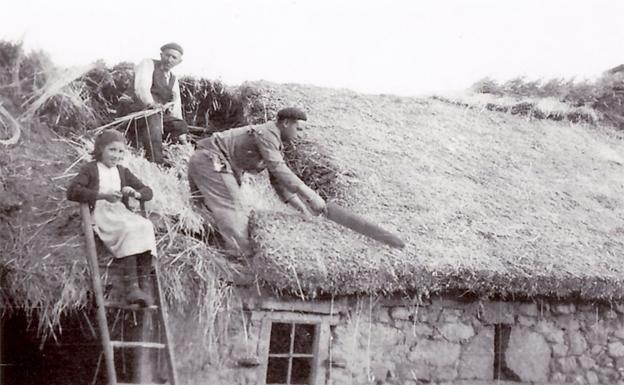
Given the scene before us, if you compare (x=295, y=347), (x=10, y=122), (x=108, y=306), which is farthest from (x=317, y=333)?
(x=10, y=122)

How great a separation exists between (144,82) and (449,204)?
3.31 metres

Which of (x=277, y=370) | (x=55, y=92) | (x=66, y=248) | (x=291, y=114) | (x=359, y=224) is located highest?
(x=55, y=92)

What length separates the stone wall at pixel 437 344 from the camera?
575cm

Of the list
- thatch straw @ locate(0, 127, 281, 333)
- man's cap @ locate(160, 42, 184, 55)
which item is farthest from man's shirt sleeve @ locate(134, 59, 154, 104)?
thatch straw @ locate(0, 127, 281, 333)

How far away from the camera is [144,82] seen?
7148 mm

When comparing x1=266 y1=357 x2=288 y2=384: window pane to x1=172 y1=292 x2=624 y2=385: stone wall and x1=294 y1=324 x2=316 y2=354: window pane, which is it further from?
x1=172 y1=292 x2=624 y2=385: stone wall

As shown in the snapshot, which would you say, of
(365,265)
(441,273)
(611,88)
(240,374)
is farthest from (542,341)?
(611,88)

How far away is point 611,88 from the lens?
38.1 ft

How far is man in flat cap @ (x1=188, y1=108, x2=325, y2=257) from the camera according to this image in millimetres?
6148

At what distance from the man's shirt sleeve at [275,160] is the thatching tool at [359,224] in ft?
1.48

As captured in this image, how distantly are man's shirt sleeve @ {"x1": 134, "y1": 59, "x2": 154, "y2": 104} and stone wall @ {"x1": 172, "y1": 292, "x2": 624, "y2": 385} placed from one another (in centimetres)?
254

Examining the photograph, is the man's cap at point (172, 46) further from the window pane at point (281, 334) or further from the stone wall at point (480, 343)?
the stone wall at point (480, 343)

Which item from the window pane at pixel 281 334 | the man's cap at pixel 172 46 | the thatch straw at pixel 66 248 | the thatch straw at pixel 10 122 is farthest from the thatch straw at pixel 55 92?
the window pane at pixel 281 334

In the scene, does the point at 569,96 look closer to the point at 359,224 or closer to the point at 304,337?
the point at 359,224
